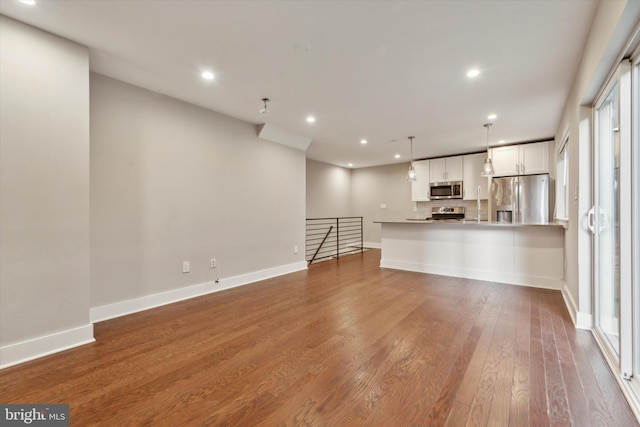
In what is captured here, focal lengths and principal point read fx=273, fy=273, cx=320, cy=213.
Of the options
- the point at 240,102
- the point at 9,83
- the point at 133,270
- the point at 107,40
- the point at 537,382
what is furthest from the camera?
the point at 240,102

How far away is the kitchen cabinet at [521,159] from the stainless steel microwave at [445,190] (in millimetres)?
917

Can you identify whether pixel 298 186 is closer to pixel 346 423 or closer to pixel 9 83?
pixel 9 83

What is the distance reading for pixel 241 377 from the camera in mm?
1851

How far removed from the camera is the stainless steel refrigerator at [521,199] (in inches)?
203

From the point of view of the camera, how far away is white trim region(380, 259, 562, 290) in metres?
3.94

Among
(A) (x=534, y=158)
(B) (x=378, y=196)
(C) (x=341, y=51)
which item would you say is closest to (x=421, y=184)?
(B) (x=378, y=196)

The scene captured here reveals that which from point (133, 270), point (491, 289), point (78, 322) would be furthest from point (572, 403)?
point (133, 270)

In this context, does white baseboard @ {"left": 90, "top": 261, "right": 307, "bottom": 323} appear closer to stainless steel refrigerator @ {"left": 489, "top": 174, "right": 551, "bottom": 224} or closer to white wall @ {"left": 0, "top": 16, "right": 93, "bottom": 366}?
white wall @ {"left": 0, "top": 16, "right": 93, "bottom": 366}

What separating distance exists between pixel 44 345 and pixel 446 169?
725cm

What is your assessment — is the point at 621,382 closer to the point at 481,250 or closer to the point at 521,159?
the point at 481,250

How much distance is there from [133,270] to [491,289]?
4.64 meters

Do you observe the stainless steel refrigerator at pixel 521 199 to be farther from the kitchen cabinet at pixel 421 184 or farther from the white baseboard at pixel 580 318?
the white baseboard at pixel 580 318

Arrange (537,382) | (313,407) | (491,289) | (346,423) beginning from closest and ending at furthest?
(346,423) < (313,407) < (537,382) < (491,289)

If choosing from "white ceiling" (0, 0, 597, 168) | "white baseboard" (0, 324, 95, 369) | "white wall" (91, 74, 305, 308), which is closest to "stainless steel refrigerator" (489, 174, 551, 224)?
"white ceiling" (0, 0, 597, 168)
